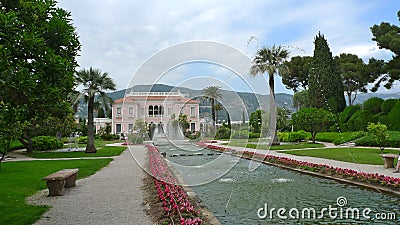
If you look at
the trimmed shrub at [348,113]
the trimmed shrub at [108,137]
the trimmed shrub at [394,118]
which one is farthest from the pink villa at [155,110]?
the trimmed shrub at [394,118]

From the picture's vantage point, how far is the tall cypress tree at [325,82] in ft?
146

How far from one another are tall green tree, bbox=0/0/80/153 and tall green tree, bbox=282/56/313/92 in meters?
57.5

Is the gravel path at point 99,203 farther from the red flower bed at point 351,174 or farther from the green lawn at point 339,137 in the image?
the green lawn at point 339,137

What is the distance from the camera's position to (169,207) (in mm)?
7426

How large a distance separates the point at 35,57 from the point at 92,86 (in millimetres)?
22411

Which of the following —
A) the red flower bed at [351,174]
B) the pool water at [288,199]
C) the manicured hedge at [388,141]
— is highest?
the manicured hedge at [388,141]

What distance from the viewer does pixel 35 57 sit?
5.34 meters

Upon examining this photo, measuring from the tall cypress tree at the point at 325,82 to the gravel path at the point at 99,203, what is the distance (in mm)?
36353

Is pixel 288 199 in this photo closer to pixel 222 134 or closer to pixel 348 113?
pixel 348 113

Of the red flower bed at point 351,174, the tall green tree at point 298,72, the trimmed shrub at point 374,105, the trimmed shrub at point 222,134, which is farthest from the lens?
the tall green tree at point 298,72

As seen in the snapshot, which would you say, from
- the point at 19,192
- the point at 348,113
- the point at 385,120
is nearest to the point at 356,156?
the point at 385,120

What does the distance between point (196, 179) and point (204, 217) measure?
6.51 metres

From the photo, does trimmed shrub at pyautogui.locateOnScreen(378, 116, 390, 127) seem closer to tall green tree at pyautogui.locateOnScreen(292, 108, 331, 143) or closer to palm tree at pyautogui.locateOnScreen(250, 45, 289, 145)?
tall green tree at pyautogui.locateOnScreen(292, 108, 331, 143)

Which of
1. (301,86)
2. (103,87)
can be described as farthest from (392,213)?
(301,86)
